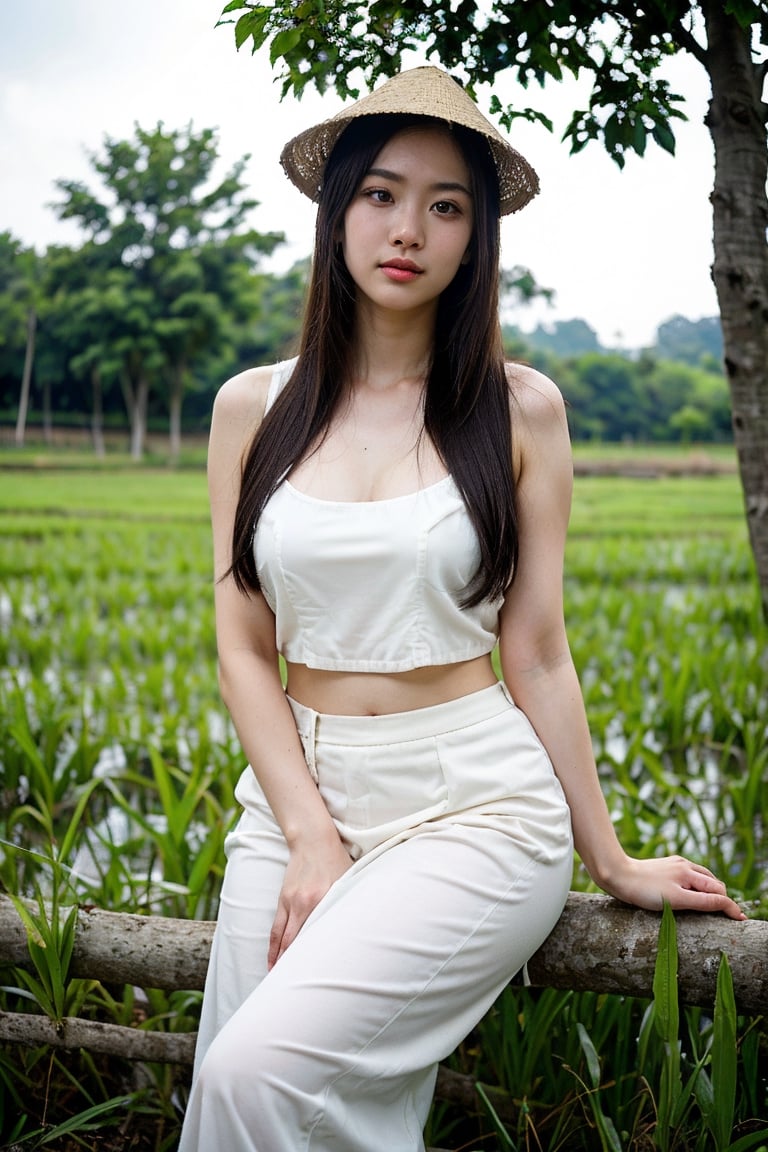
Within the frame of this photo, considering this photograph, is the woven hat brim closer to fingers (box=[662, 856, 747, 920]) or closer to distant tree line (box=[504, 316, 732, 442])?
fingers (box=[662, 856, 747, 920])

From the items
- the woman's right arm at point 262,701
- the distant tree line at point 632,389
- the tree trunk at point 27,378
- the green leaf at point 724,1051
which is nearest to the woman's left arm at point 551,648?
the green leaf at point 724,1051

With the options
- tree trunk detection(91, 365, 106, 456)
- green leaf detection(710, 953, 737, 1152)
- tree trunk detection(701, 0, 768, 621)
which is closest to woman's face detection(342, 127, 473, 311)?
tree trunk detection(701, 0, 768, 621)

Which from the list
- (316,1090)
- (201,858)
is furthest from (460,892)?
(201,858)

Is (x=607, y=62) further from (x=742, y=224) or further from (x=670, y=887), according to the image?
(x=670, y=887)

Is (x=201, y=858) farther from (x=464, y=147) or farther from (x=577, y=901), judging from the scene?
(x=464, y=147)

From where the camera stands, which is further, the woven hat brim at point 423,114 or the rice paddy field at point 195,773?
the rice paddy field at point 195,773

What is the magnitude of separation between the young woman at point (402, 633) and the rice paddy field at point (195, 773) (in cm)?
26

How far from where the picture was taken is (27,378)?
17.7 feet

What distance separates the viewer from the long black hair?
122 cm

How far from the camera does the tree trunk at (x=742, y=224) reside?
5.20 ft

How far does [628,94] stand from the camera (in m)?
1.56

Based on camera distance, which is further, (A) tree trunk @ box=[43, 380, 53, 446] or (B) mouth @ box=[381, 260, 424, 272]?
(A) tree trunk @ box=[43, 380, 53, 446]

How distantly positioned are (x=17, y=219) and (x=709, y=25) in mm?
4285

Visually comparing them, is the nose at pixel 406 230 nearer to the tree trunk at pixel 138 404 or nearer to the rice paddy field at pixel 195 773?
the rice paddy field at pixel 195 773
